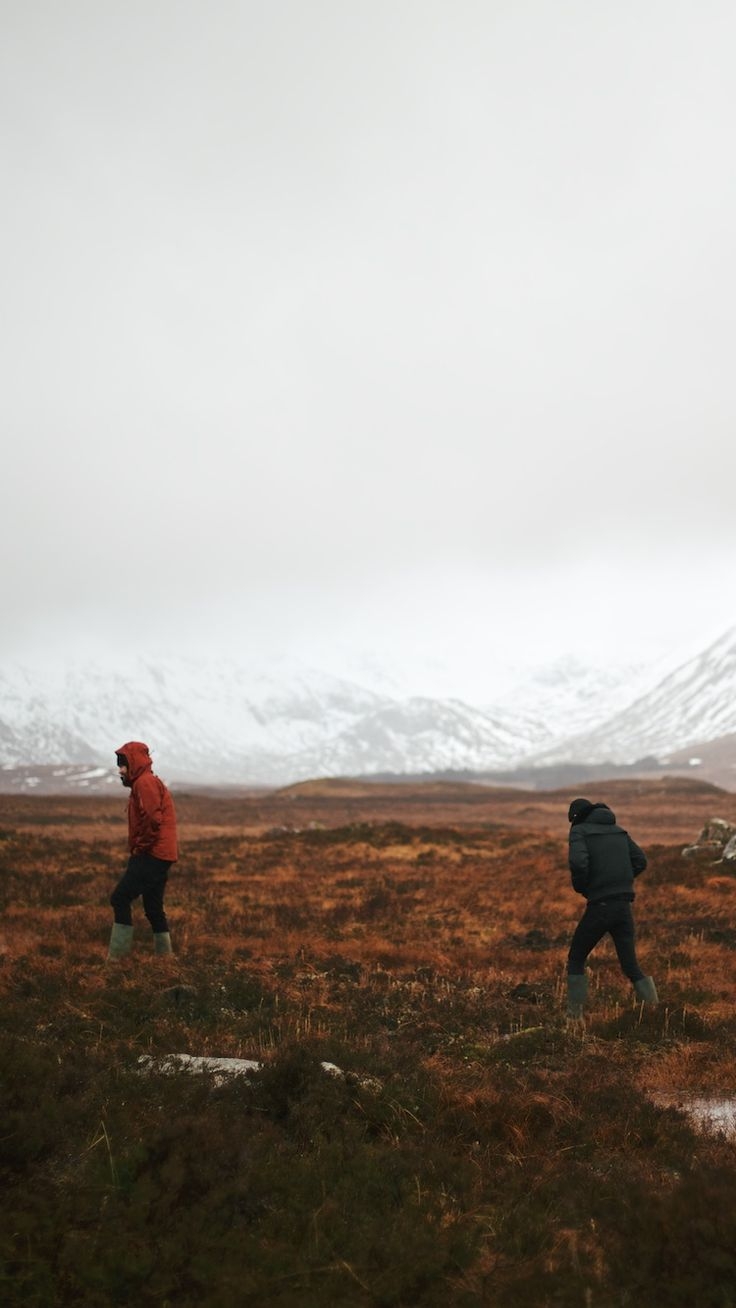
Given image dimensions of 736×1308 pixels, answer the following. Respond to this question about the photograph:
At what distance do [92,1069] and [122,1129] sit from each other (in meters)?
1.32

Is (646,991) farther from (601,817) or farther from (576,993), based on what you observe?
(601,817)

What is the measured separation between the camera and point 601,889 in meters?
9.29

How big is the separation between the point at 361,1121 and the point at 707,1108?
122 inches

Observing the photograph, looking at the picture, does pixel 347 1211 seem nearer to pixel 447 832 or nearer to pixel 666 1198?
pixel 666 1198

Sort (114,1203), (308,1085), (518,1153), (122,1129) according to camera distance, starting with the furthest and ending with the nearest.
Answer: (308,1085)
(518,1153)
(122,1129)
(114,1203)

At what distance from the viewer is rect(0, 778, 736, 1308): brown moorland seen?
13.8 feet

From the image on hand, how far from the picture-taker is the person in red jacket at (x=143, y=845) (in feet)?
36.8

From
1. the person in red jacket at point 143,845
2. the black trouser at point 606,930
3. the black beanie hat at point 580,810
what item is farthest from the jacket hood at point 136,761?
the black trouser at point 606,930

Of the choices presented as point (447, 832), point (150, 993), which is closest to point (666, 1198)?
point (150, 993)

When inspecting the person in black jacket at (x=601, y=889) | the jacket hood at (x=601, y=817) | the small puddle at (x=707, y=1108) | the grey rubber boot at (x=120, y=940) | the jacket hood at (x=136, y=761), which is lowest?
the small puddle at (x=707, y=1108)

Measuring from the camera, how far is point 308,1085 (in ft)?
20.9

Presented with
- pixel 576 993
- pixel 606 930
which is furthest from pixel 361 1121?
pixel 606 930

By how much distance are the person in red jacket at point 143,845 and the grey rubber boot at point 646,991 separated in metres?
6.32

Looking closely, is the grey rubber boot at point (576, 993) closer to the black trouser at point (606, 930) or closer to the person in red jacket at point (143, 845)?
the black trouser at point (606, 930)
